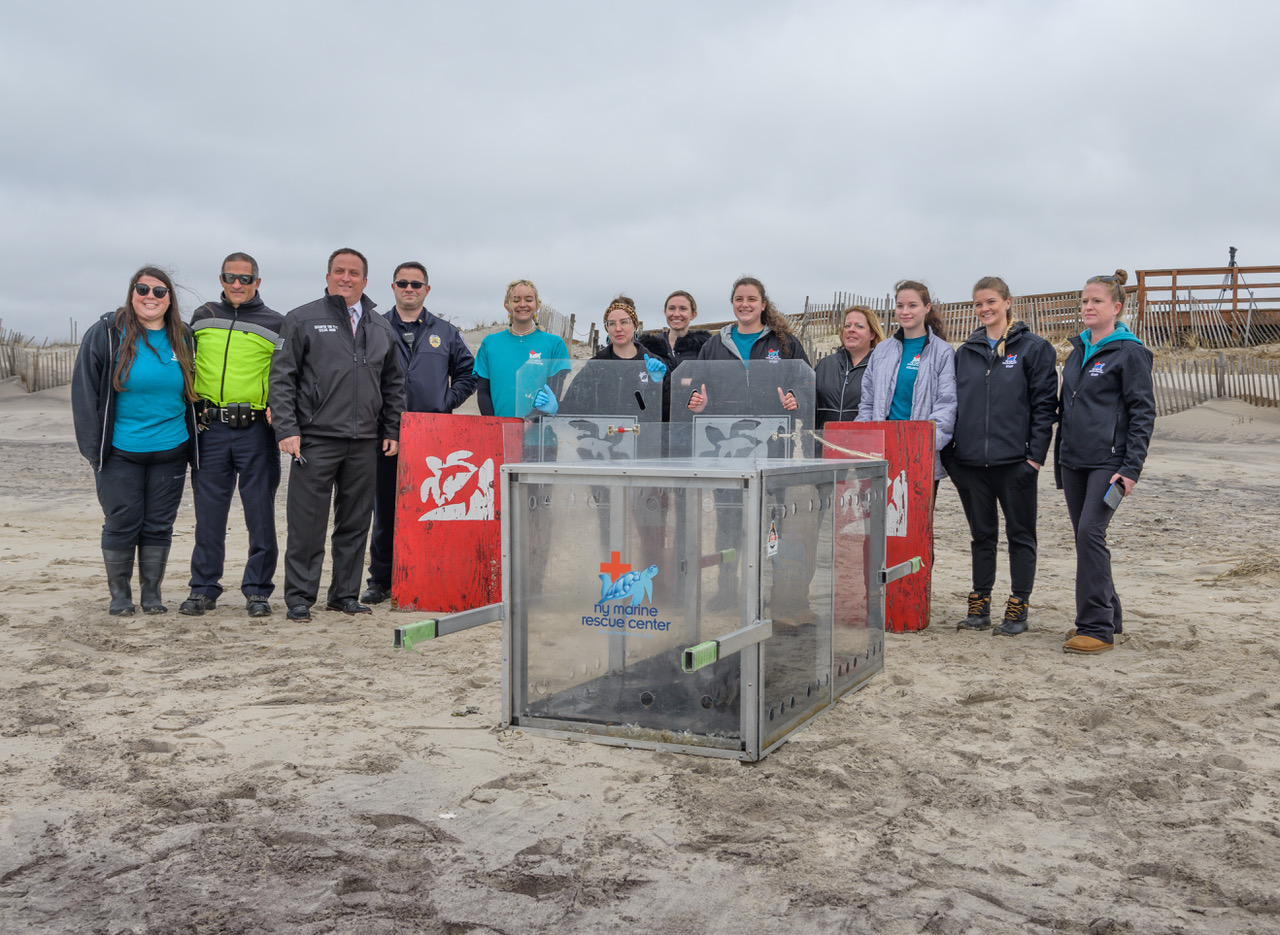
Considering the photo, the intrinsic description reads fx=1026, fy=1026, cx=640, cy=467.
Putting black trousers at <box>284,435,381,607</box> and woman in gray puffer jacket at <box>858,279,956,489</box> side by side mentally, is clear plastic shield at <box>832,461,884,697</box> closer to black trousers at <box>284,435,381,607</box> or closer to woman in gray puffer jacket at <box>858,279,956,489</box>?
woman in gray puffer jacket at <box>858,279,956,489</box>

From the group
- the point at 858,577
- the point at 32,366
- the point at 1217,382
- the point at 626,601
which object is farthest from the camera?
the point at 32,366

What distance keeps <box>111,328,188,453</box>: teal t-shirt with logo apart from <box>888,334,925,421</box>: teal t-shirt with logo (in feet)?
13.9

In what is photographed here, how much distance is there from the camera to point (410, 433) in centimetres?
613

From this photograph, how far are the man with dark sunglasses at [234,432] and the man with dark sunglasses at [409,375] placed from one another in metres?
0.73

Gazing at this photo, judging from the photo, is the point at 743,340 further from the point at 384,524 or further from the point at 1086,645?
the point at 384,524

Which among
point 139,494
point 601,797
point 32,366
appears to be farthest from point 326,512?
point 32,366

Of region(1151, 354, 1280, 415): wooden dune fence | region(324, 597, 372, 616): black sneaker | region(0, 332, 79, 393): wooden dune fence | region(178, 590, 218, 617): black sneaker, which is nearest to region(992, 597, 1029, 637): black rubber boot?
region(324, 597, 372, 616): black sneaker

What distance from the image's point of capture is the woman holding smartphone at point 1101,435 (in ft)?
17.0

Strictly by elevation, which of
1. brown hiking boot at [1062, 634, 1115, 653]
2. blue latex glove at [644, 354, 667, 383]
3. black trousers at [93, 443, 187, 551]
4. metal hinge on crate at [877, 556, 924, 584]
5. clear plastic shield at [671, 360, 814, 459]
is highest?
blue latex glove at [644, 354, 667, 383]

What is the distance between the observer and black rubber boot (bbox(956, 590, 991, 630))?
593cm

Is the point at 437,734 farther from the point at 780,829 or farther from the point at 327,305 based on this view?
the point at 327,305

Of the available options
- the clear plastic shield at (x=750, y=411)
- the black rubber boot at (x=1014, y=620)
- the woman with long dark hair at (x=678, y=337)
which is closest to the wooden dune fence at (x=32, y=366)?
the woman with long dark hair at (x=678, y=337)

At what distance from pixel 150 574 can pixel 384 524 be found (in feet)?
4.68

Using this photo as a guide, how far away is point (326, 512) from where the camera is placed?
6258mm
